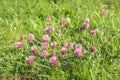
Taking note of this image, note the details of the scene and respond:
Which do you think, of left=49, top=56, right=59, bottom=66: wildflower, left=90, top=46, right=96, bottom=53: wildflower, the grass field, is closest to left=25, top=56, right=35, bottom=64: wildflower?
the grass field

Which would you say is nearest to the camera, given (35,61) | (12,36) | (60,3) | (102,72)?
(102,72)

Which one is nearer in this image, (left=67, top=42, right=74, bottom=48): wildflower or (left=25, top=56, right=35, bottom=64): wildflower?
(left=25, top=56, right=35, bottom=64): wildflower

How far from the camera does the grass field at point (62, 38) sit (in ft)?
7.61

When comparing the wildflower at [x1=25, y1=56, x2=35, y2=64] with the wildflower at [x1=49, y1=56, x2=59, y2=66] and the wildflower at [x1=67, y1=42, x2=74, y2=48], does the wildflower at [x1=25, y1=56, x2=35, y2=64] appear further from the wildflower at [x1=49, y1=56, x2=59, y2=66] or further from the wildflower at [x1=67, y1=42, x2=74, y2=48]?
the wildflower at [x1=67, y1=42, x2=74, y2=48]

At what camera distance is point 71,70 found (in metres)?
2.34

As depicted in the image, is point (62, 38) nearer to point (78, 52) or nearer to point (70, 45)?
point (70, 45)

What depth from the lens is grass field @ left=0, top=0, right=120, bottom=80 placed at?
2.32m

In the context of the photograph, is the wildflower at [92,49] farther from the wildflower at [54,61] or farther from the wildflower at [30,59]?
the wildflower at [30,59]

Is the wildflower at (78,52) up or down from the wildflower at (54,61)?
up

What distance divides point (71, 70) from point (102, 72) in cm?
24

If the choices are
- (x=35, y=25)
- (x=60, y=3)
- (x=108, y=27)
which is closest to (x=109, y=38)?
(x=108, y=27)

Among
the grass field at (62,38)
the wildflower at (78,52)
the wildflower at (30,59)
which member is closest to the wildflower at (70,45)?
the grass field at (62,38)

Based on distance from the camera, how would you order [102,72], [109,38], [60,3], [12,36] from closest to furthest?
1. [102,72]
2. [109,38]
3. [12,36]
4. [60,3]

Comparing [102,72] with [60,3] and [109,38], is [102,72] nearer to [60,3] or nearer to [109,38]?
[109,38]
